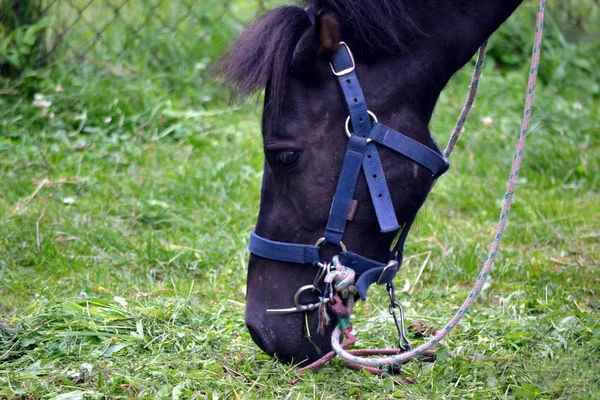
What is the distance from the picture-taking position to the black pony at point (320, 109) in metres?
2.25

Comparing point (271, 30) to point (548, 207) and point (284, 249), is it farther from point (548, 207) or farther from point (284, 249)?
point (548, 207)

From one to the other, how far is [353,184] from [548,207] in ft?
7.63

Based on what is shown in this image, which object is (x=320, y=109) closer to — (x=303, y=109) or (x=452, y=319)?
(x=303, y=109)

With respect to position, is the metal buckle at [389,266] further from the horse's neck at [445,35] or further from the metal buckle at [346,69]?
the metal buckle at [346,69]

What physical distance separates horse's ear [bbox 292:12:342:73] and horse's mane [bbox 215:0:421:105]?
0.17 ft

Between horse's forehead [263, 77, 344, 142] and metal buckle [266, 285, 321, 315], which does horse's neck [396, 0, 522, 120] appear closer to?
horse's forehead [263, 77, 344, 142]

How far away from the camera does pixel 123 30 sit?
5.88m

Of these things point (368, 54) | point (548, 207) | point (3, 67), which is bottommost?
point (548, 207)

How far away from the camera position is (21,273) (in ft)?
10.9

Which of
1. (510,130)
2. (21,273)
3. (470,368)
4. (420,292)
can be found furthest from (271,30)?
(510,130)

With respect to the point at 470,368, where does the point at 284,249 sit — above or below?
above

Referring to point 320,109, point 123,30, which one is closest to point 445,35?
point 320,109

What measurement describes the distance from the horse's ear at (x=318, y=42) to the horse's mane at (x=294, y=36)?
0.05 meters

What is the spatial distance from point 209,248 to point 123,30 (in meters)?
2.90
